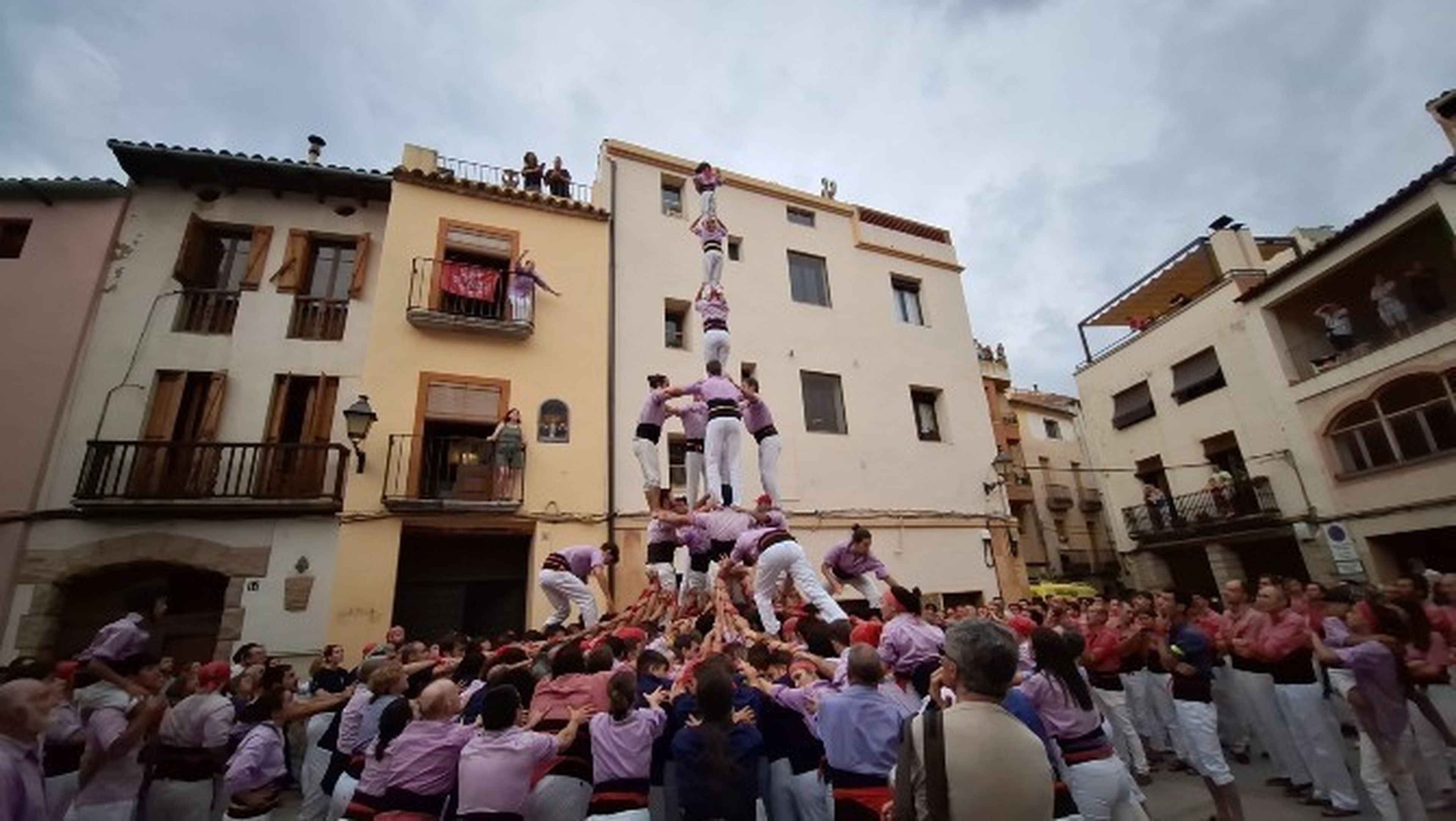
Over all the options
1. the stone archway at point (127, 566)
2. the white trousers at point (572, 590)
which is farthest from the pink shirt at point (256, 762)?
the stone archway at point (127, 566)

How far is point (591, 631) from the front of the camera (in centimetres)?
838

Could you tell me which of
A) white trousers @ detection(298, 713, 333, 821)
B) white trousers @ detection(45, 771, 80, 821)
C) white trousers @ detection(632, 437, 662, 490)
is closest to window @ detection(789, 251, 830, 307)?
white trousers @ detection(632, 437, 662, 490)

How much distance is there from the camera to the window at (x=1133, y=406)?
22.7 meters

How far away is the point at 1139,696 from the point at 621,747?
728cm

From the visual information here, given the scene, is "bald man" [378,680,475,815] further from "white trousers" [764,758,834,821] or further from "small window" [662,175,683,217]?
"small window" [662,175,683,217]

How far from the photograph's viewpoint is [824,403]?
1686 cm

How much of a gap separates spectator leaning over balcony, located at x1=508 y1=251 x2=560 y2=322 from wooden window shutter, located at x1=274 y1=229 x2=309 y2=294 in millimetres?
4287

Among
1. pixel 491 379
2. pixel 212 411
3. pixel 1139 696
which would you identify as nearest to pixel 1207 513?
pixel 1139 696

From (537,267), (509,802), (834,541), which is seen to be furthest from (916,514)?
(509,802)

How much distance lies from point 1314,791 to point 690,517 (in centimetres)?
684

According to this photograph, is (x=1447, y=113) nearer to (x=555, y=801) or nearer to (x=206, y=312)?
(x=555, y=801)

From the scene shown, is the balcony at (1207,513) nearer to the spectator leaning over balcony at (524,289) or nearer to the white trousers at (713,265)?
the white trousers at (713,265)

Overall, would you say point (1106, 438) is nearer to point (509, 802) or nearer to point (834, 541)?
point (834, 541)

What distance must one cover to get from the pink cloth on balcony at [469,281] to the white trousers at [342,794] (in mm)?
10278
